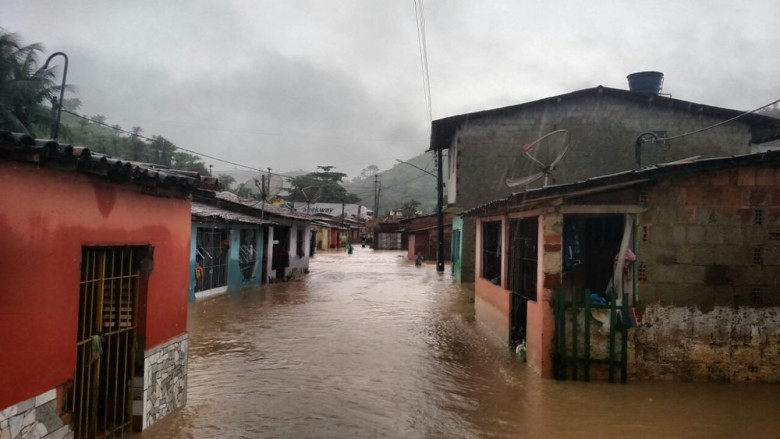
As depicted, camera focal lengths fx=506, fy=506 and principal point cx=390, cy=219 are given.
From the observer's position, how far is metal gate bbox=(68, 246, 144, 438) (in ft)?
17.7

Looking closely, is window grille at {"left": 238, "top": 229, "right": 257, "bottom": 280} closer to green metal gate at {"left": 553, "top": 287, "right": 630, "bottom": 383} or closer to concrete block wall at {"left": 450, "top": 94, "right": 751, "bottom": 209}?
concrete block wall at {"left": 450, "top": 94, "right": 751, "bottom": 209}

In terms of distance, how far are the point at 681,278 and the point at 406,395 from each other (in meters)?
4.99

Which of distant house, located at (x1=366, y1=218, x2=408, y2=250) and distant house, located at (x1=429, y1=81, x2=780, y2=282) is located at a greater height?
distant house, located at (x1=429, y1=81, x2=780, y2=282)

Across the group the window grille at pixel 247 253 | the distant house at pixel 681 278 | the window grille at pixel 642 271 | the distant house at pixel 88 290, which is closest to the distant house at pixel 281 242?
the window grille at pixel 247 253

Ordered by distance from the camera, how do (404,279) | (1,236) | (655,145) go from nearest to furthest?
(1,236) → (655,145) → (404,279)

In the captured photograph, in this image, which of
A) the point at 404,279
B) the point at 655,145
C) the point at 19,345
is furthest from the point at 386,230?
the point at 19,345

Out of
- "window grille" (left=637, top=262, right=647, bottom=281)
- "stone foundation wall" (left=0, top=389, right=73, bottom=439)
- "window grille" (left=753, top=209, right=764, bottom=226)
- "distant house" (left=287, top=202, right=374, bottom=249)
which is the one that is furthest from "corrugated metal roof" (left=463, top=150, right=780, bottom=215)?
"distant house" (left=287, top=202, right=374, bottom=249)

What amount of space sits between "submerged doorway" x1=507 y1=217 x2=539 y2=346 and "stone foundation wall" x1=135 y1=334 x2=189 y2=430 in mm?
6943

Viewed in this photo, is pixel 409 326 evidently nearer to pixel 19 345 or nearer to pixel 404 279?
pixel 19 345

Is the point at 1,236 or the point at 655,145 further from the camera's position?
the point at 655,145

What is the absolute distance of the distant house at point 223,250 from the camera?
16.7 meters

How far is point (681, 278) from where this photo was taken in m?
8.49

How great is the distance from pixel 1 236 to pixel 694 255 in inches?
368

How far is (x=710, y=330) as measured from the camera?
8438 millimetres
